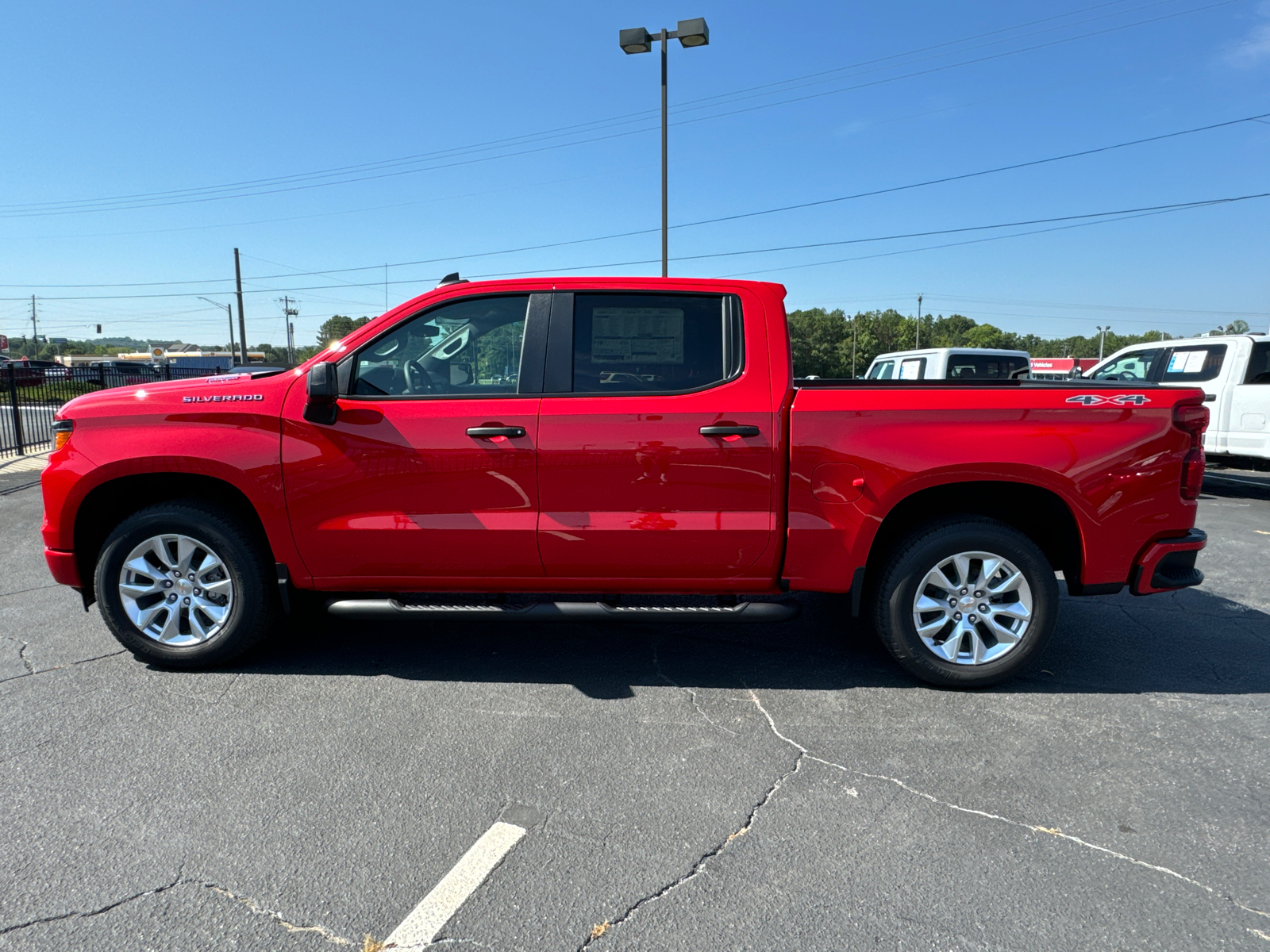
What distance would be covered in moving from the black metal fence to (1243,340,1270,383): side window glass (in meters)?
14.4

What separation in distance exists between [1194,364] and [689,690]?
409 inches

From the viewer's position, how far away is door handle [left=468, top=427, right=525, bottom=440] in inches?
143

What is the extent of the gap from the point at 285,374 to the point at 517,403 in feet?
3.92

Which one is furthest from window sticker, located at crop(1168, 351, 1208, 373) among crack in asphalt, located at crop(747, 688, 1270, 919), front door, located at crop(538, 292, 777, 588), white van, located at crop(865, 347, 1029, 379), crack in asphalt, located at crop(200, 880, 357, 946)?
crack in asphalt, located at crop(200, 880, 357, 946)

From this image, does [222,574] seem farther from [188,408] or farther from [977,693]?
[977,693]

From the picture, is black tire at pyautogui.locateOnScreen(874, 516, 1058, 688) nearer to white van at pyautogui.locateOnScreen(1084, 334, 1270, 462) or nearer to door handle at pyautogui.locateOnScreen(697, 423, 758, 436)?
door handle at pyautogui.locateOnScreen(697, 423, 758, 436)

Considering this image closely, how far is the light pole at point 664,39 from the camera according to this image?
14.3m

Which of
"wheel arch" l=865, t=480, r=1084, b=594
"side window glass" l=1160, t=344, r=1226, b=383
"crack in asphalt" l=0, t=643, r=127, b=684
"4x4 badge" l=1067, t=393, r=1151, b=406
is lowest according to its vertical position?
"crack in asphalt" l=0, t=643, r=127, b=684

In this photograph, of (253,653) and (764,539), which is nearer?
(764,539)

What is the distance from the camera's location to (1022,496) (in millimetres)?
3861

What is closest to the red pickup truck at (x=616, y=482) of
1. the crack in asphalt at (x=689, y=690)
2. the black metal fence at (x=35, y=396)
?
the crack in asphalt at (x=689, y=690)

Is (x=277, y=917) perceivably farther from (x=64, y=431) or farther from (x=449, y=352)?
(x=64, y=431)

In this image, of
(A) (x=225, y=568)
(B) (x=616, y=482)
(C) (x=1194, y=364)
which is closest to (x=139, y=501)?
(A) (x=225, y=568)

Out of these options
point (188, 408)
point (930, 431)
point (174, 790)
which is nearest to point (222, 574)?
point (188, 408)
